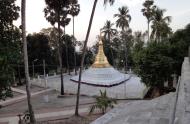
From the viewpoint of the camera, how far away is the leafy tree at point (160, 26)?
6091 centimetres

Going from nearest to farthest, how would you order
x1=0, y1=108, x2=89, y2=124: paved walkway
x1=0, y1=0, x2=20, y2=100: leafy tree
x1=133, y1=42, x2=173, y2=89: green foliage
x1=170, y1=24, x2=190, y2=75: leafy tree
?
x1=0, y1=0, x2=20, y2=100: leafy tree < x1=0, y1=108, x2=89, y2=124: paved walkway < x1=133, y1=42, x2=173, y2=89: green foliage < x1=170, y1=24, x2=190, y2=75: leafy tree

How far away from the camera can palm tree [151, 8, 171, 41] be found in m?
60.9

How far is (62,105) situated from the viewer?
107 ft

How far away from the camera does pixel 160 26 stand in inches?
2416

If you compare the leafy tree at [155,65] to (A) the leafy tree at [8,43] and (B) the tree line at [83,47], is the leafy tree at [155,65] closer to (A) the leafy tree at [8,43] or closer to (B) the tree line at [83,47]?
(B) the tree line at [83,47]

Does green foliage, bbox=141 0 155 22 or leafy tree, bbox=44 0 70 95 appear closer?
leafy tree, bbox=44 0 70 95

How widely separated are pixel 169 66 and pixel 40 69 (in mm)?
39375

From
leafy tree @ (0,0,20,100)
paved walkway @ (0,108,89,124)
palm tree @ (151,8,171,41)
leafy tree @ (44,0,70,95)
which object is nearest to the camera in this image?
leafy tree @ (0,0,20,100)

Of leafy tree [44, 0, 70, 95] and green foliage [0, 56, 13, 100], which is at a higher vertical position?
leafy tree [44, 0, 70, 95]

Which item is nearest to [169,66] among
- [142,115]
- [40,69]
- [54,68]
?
[142,115]

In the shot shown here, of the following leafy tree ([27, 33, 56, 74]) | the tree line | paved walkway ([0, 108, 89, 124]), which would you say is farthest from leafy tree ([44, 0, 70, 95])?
leafy tree ([27, 33, 56, 74])

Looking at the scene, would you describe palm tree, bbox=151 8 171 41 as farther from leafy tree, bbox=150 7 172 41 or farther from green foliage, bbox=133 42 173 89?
green foliage, bbox=133 42 173 89

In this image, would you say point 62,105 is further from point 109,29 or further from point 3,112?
point 109,29

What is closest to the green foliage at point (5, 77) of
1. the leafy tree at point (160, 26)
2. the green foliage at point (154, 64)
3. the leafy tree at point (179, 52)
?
the green foliage at point (154, 64)
